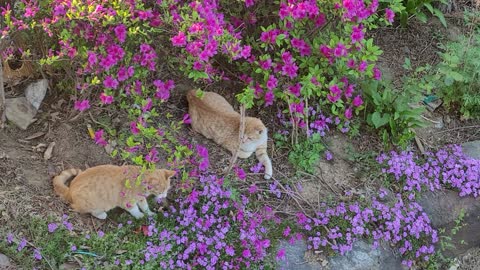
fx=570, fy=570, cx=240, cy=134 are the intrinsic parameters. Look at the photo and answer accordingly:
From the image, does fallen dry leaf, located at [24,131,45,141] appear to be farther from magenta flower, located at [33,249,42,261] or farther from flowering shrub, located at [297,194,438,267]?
flowering shrub, located at [297,194,438,267]

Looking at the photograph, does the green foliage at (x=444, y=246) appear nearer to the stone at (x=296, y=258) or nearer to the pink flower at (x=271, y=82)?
the stone at (x=296, y=258)

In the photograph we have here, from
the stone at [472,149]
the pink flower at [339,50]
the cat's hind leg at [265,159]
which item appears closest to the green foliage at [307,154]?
the cat's hind leg at [265,159]

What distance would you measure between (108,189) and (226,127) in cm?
113

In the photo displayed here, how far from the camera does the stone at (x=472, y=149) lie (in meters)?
5.21

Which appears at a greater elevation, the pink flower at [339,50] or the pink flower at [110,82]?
the pink flower at [110,82]

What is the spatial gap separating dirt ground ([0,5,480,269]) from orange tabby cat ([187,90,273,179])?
0.29ft

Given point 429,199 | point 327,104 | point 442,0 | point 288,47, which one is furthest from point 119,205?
point 442,0

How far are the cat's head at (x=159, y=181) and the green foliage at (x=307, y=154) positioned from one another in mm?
1186

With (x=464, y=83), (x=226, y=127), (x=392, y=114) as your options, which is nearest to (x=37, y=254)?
(x=226, y=127)

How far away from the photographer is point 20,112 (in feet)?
13.8

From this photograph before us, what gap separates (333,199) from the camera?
453 centimetres

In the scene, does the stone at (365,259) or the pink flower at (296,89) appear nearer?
the stone at (365,259)

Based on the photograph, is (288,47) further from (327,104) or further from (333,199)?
(333,199)

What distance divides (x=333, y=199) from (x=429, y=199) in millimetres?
887
